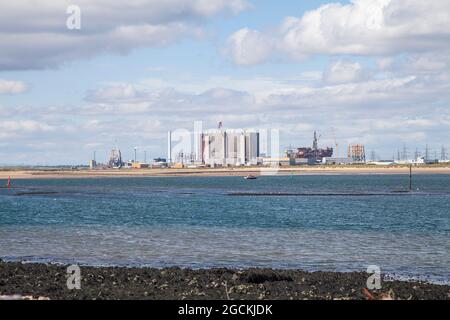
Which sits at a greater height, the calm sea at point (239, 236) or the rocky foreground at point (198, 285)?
the rocky foreground at point (198, 285)

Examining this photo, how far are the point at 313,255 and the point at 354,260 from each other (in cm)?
281

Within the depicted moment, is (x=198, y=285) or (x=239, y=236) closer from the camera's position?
(x=198, y=285)

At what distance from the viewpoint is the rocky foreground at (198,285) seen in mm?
26156

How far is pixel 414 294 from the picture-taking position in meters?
27.4

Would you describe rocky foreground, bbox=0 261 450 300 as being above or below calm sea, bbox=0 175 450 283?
above

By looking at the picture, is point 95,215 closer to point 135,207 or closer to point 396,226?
point 135,207

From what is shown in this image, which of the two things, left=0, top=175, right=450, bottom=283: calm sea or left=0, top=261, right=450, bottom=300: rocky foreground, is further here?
left=0, top=175, right=450, bottom=283: calm sea

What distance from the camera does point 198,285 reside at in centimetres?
2889

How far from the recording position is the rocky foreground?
26156 mm

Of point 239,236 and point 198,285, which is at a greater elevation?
point 198,285
